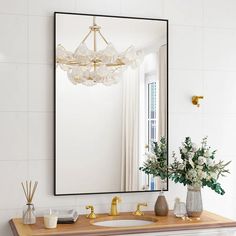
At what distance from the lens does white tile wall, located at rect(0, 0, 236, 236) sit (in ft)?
9.87

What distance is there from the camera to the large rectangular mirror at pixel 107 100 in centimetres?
309

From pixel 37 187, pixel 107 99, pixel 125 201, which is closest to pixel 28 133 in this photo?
pixel 37 187

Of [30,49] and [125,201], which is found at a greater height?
[30,49]

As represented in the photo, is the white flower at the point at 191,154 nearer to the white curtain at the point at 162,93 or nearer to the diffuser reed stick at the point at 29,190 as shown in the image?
the white curtain at the point at 162,93

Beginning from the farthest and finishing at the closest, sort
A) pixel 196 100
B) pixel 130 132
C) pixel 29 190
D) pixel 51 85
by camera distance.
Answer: pixel 196 100
pixel 130 132
pixel 51 85
pixel 29 190

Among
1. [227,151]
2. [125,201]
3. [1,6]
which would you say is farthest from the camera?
[227,151]

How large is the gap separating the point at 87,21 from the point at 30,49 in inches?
15.7

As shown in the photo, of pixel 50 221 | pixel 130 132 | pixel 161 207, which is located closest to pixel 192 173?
pixel 161 207

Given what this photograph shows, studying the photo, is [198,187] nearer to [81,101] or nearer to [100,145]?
[100,145]

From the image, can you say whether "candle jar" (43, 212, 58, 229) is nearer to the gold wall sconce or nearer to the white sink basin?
the white sink basin

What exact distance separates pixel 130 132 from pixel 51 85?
59cm

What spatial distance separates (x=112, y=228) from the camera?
8.98 feet

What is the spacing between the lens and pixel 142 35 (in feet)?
10.7

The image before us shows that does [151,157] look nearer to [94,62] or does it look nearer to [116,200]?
[116,200]
